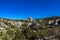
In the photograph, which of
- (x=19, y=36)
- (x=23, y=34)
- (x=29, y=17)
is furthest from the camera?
(x=29, y=17)

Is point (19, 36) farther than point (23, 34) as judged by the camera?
No

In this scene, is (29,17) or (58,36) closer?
(58,36)

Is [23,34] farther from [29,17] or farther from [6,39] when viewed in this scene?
[29,17]

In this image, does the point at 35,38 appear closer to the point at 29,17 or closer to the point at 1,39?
the point at 1,39

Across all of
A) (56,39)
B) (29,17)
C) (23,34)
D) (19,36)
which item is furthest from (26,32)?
(29,17)

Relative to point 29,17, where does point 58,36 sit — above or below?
below

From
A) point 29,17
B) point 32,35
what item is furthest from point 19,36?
point 29,17

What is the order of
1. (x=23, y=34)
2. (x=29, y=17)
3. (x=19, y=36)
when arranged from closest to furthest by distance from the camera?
(x=19, y=36) < (x=23, y=34) < (x=29, y=17)

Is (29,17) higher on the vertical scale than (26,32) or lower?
higher
